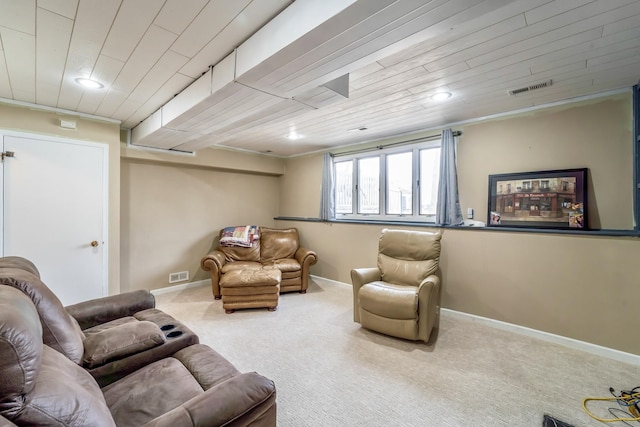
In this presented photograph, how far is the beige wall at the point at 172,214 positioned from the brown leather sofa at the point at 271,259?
0.41m

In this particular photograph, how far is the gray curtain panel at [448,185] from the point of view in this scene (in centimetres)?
328

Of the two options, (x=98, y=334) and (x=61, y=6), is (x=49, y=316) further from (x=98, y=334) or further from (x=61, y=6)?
(x=61, y=6)

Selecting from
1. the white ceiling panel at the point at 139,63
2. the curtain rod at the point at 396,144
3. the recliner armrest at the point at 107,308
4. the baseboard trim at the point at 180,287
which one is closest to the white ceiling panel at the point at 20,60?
the white ceiling panel at the point at 139,63

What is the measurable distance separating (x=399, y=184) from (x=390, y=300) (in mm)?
1950

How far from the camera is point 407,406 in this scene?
182 cm

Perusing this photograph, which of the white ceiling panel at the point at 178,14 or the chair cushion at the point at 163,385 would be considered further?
the white ceiling panel at the point at 178,14

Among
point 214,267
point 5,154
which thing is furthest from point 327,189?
point 5,154

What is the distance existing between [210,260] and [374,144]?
3008 mm

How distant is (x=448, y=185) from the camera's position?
10.9 ft

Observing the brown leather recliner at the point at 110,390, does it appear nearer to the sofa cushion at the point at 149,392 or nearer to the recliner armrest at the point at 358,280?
the sofa cushion at the point at 149,392

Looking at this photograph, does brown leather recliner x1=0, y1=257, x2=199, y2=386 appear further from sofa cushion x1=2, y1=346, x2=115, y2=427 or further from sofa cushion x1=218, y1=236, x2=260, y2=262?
sofa cushion x1=218, y1=236, x2=260, y2=262

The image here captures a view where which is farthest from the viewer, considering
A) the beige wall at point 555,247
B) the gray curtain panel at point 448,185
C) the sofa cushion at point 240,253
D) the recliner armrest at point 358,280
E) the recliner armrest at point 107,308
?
the sofa cushion at point 240,253

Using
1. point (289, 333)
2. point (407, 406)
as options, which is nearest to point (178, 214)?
point (289, 333)

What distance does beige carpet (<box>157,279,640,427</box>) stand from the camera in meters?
1.76
